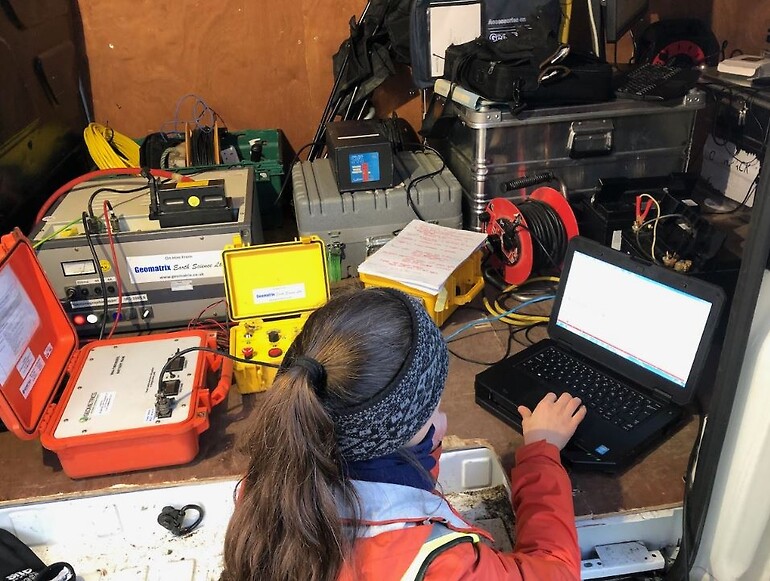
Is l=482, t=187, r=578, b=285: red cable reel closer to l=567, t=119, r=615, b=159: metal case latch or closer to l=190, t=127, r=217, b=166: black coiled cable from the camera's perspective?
l=567, t=119, r=615, b=159: metal case latch

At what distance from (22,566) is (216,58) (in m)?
1.61

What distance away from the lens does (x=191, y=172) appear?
1.61 metres

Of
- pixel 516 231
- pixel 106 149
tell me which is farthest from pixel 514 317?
pixel 106 149

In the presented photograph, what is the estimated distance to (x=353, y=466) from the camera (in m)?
0.71

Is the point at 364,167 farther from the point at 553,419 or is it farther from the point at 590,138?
the point at 553,419

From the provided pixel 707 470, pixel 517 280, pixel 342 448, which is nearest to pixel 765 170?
pixel 707 470

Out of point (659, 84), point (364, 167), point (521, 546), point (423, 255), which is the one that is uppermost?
point (659, 84)

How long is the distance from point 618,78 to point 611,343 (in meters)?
0.77

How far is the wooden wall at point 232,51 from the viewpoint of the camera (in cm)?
199

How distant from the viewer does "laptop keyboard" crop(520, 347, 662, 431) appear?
1.00 metres

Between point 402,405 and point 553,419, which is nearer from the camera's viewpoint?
point 402,405

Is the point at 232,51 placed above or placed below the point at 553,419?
above

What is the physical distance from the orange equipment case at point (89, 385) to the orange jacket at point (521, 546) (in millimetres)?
451

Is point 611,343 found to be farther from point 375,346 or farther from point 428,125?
point 428,125
